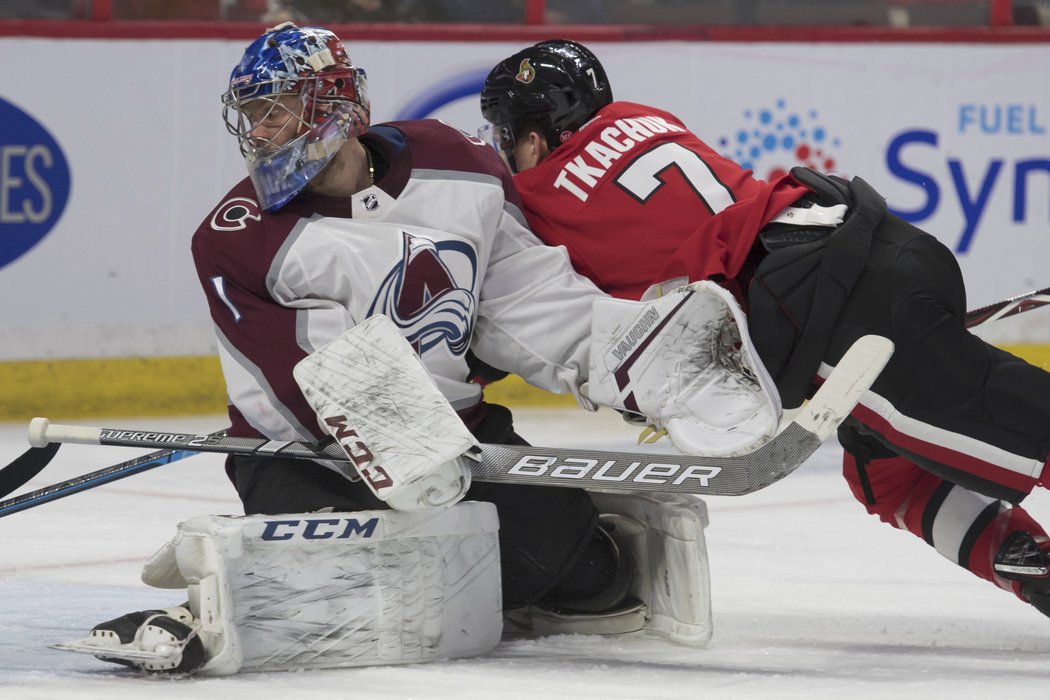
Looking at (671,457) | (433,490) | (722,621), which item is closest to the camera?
(433,490)

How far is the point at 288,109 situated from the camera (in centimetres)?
245

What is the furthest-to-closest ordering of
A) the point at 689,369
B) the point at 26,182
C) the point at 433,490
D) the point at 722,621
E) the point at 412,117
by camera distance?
the point at 412,117, the point at 26,182, the point at 722,621, the point at 689,369, the point at 433,490

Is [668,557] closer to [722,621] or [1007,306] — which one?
[722,621]

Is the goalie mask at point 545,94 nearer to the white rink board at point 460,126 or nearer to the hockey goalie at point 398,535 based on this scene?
the hockey goalie at point 398,535

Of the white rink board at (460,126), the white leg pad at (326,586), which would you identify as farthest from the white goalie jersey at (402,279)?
the white rink board at (460,126)

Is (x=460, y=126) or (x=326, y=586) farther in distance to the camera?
(x=460, y=126)

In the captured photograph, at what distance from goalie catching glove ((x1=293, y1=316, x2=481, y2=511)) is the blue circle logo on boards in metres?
2.73

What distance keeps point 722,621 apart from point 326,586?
0.74m

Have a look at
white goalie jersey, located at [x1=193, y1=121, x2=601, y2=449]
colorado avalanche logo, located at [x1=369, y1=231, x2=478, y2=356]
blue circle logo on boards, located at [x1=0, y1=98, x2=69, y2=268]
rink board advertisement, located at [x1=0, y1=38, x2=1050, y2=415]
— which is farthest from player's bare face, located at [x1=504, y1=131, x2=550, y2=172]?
blue circle logo on boards, located at [x1=0, y1=98, x2=69, y2=268]

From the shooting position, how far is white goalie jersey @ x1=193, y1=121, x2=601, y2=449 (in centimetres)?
235

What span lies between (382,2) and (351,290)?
2814 mm

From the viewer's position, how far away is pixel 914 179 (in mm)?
5125

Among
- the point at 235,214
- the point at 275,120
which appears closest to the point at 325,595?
the point at 235,214

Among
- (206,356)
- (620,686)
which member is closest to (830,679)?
(620,686)
